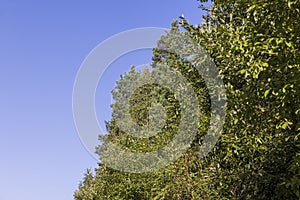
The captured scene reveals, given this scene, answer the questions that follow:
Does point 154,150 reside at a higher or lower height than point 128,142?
lower

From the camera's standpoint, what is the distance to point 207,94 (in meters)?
14.3

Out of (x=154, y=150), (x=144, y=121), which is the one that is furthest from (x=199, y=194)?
(x=144, y=121)

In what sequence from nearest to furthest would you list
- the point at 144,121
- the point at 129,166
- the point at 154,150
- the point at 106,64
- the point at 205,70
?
the point at 205,70 → the point at 106,64 → the point at 154,150 → the point at 129,166 → the point at 144,121

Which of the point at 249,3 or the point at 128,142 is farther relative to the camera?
the point at 128,142

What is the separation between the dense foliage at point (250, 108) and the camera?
7.75 m

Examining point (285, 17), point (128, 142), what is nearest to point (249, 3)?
point (285, 17)

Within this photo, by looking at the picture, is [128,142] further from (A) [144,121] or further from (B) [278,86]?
(B) [278,86]

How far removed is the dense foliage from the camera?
305 inches

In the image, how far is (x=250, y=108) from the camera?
876 centimetres

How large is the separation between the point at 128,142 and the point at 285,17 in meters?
20.1

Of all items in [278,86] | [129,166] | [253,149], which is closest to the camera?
[278,86]

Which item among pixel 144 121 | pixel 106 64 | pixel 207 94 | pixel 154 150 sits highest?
pixel 144 121

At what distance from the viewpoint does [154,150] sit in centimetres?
2127

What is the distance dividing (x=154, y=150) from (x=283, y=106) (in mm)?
13609
